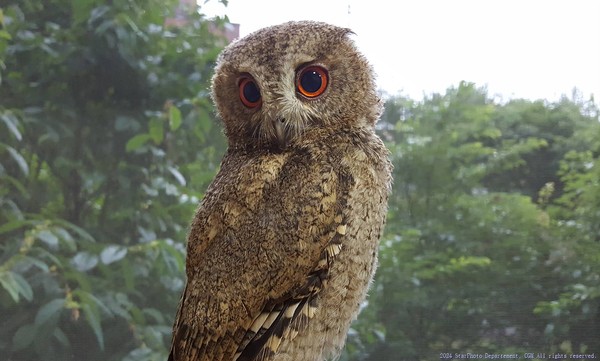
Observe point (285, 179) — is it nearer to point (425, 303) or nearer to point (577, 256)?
point (425, 303)

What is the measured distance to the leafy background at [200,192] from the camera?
74.8 inches

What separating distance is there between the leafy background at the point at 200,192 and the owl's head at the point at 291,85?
0.95 meters

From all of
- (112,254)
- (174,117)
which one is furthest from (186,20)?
(112,254)

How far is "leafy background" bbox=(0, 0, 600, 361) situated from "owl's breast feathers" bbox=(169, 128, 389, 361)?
0.99m

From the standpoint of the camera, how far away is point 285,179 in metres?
0.88

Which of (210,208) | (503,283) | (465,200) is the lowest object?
(503,283)

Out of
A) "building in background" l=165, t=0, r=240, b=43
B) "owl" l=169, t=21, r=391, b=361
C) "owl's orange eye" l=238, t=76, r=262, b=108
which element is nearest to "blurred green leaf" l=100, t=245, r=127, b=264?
"building in background" l=165, t=0, r=240, b=43

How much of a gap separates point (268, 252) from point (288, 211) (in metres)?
0.07

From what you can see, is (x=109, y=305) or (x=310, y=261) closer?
(x=310, y=261)

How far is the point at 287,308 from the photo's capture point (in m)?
0.84

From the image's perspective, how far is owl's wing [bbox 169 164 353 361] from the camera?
2.74 feet

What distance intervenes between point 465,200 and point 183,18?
1.11 metres

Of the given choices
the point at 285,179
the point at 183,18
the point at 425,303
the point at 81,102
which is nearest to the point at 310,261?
the point at 285,179

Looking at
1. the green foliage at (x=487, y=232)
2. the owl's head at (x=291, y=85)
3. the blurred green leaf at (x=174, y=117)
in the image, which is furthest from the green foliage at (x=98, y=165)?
the owl's head at (x=291, y=85)
